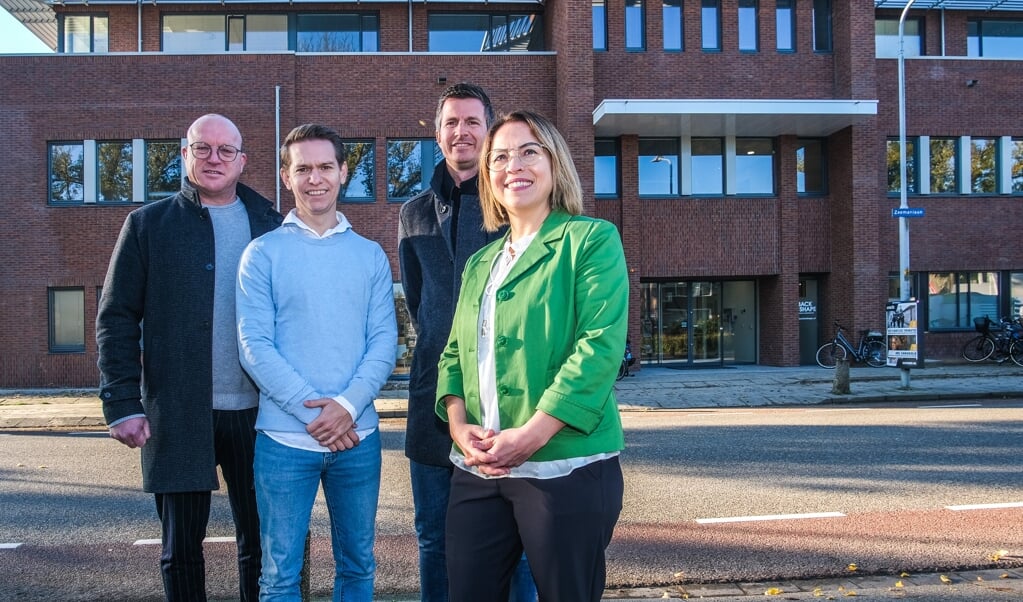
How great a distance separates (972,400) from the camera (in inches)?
535

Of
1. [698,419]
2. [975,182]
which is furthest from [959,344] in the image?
[698,419]

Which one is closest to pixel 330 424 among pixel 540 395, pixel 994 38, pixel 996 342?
pixel 540 395

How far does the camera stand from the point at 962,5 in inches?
905

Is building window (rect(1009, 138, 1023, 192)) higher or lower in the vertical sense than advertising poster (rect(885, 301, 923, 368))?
higher

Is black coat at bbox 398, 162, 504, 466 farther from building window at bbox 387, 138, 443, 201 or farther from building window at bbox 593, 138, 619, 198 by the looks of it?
building window at bbox 593, 138, 619, 198

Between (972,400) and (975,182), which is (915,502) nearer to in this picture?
(972,400)

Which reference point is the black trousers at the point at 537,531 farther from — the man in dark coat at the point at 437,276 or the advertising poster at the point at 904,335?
the advertising poster at the point at 904,335

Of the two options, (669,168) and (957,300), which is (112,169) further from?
(957,300)

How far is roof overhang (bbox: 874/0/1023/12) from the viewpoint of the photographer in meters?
22.5

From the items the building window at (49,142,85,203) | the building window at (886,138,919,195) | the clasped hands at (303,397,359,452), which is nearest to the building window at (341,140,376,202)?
the building window at (49,142,85,203)

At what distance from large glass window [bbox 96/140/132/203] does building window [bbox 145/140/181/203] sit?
442mm

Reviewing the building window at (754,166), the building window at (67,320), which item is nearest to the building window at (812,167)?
the building window at (754,166)

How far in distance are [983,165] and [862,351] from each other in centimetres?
683

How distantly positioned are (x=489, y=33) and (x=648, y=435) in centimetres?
1495
